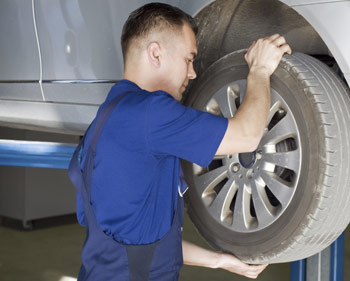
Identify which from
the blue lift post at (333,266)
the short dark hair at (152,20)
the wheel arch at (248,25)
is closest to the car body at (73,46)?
the wheel arch at (248,25)

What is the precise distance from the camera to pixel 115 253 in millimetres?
1303

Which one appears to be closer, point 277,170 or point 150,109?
point 150,109

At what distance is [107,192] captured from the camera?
130 cm

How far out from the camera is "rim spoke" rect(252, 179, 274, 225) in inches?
55.3

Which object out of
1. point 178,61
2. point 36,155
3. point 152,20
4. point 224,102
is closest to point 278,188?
point 224,102

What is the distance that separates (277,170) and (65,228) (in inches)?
175

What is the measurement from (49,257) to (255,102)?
3.70m

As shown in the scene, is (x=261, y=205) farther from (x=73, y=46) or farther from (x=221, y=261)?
(x=73, y=46)

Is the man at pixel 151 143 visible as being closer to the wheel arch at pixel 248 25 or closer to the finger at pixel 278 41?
the finger at pixel 278 41

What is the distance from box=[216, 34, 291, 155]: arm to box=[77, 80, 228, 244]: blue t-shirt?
1.3 inches

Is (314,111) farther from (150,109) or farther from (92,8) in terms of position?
(92,8)

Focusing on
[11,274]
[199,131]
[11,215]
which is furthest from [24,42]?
[11,215]

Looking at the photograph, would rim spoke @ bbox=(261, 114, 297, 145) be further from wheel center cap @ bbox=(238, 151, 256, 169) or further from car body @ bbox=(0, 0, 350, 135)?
car body @ bbox=(0, 0, 350, 135)

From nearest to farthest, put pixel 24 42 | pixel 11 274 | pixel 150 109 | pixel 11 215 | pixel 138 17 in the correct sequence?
pixel 150 109, pixel 138 17, pixel 24 42, pixel 11 274, pixel 11 215
